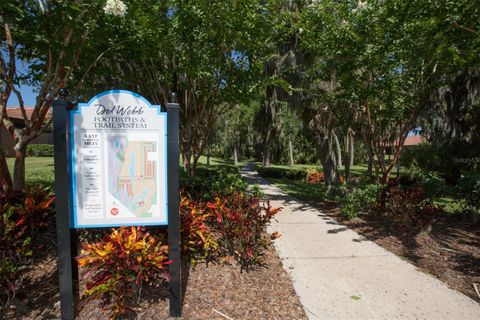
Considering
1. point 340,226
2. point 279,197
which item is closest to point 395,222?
point 340,226

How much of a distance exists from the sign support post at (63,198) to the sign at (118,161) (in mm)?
62

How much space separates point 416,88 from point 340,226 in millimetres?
3898

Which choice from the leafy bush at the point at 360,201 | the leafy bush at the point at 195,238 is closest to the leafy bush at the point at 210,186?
the leafy bush at the point at 195,238

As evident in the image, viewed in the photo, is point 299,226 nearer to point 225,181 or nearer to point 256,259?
point 225,181

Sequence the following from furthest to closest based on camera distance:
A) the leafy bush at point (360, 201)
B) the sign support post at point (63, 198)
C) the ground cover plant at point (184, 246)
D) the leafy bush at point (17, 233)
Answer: the leafy bush at point (360, 201) → the leafy bush at point (17, 233) → the ground cover plant at point (184, 246) → the sign support post at point (63, 198)

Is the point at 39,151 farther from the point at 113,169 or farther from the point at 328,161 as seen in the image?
the point at 113,169

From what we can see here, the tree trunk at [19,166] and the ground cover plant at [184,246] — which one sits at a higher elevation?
the tree trunk at [19,166]

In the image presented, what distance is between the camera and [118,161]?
105 inches

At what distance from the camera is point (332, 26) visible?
21.6ft

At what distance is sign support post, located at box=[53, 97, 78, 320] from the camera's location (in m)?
2.52

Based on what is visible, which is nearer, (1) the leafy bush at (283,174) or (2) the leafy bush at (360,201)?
(2) the leafy bush at (360,201)

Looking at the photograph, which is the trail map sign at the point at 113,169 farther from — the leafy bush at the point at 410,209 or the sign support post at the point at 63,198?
the leafy bush at the point at 410,209

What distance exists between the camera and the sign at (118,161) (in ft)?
8.55

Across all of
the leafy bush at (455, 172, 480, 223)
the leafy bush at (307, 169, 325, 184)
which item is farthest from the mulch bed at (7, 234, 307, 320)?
the leafy bush at (307, 169, 325, 184)
